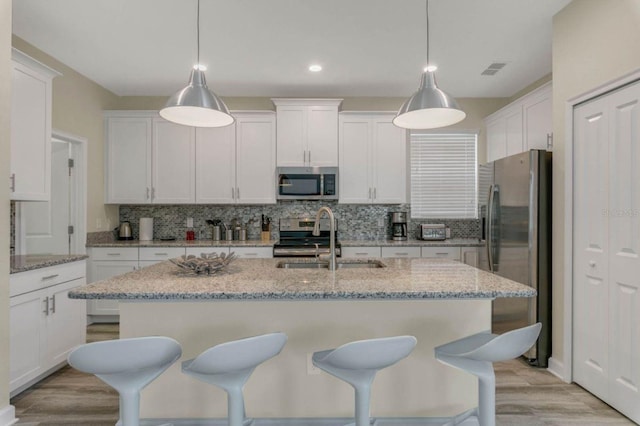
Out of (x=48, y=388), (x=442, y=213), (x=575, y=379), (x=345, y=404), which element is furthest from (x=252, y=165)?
(x=575, y=379)

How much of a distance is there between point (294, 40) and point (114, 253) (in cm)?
298

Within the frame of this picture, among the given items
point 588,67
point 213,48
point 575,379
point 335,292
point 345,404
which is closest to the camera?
point 335,292

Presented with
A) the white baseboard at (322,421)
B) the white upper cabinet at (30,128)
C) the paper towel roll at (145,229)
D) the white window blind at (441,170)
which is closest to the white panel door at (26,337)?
the white upper cabinet at (30,128)

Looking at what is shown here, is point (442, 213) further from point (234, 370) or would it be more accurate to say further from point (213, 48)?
point (234, 370)

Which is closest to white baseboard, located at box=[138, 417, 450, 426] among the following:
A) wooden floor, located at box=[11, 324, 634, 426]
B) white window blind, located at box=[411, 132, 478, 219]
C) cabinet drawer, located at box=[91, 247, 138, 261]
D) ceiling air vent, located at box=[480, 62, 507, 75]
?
wooden floor, located at box=[11, 324, 634, 426]

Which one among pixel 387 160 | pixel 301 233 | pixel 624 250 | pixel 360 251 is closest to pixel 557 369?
pixel 624 250

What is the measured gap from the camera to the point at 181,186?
473 cm

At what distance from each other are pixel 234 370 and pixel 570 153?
276 cm

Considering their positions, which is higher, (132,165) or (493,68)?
(493,68)

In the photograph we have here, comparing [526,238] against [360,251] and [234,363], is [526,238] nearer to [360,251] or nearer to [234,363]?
[360,251]

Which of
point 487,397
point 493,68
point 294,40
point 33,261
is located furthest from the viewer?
point 493,68

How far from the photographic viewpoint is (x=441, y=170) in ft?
16.6

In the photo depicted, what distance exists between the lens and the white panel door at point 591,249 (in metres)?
2.59

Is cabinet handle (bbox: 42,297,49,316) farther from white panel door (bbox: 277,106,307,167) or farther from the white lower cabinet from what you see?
white panel door (bbox: 277,106,307,167)
